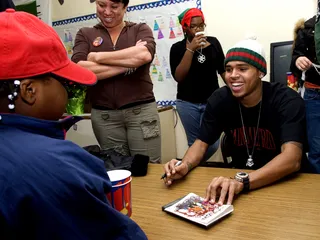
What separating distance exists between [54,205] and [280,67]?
257 cm

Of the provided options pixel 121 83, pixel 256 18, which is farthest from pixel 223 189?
pixel 256 18

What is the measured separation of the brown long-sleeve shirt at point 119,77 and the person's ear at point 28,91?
4.01 ft

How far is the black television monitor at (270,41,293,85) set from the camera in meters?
2.74

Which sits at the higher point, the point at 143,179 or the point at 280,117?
the point at 280,117

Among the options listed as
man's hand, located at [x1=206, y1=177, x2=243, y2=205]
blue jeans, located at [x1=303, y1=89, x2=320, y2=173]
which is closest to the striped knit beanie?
blue jeans, located at [x1=303, y1=89, x2=320, y2=173]

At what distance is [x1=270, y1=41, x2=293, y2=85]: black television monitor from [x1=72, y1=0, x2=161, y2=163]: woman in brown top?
1.31m

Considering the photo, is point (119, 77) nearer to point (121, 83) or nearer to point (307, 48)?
point (121, 83)

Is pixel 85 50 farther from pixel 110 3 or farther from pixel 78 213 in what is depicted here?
pixel 78 213

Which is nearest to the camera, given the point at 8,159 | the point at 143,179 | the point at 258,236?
the point at 8,159

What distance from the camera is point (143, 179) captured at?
4.60ft

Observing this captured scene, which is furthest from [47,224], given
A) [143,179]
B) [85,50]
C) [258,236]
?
[85,50]

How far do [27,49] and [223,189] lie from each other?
0.78 meters

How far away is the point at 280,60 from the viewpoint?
280 centimetres

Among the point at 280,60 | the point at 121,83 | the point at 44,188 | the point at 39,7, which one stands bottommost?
the point at 44,188
